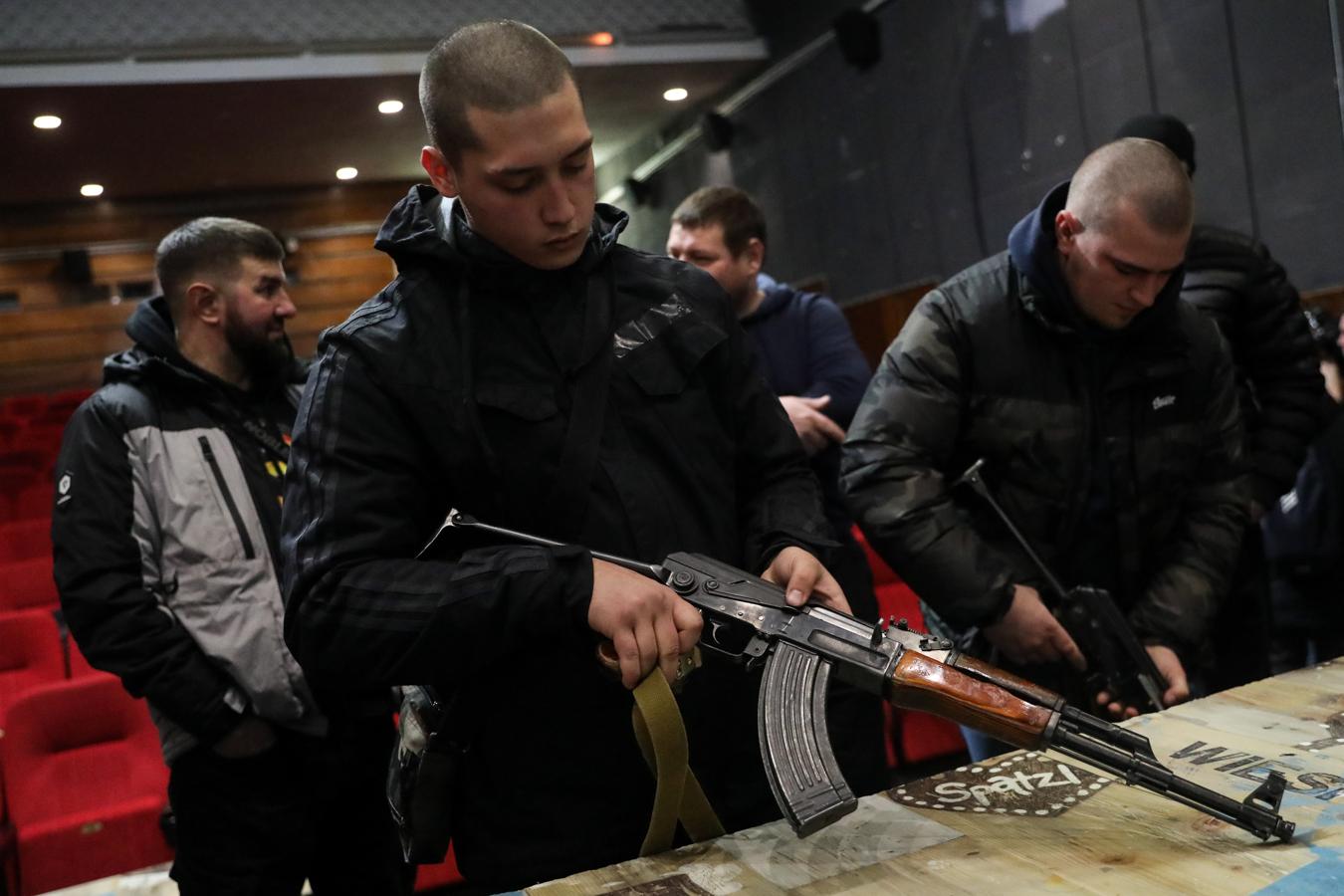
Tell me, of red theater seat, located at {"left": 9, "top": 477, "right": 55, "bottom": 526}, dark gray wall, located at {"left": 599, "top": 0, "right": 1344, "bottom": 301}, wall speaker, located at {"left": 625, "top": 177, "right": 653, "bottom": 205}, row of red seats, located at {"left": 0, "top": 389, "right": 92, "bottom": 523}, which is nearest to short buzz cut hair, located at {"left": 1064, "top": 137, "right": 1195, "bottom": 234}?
dark gray wall, located at {"left": 599, "top": 0, "right": 1344, "bottom": 301}

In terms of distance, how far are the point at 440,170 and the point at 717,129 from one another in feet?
25.7

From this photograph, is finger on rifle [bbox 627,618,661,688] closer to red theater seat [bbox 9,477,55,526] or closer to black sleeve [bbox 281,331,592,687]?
black sleeve [bbox 281,331,592,687]

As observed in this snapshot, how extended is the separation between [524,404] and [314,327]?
1091 centimetres

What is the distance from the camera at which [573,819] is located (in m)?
1.33

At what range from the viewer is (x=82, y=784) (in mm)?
3072

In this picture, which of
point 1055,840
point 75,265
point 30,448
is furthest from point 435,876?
point 75,265

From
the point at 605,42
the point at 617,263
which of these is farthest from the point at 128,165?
the point at 617,263

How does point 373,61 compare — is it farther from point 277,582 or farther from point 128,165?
point 277,582

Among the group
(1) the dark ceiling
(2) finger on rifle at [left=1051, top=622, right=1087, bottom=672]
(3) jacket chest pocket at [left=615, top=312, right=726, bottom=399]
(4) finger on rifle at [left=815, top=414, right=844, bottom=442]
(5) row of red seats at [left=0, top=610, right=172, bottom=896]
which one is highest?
(1) the dark ceiling

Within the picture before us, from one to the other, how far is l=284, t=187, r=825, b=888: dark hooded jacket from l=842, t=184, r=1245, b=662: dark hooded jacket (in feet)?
1.69

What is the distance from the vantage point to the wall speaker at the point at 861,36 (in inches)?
268

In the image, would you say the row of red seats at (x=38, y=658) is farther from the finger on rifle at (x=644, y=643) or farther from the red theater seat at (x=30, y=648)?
the finger on rifle at (x=644, y=643)

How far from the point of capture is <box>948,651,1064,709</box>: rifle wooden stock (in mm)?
1216

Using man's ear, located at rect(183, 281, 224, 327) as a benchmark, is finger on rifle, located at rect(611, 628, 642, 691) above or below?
below
